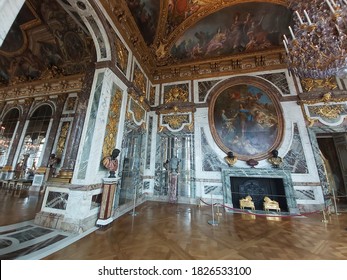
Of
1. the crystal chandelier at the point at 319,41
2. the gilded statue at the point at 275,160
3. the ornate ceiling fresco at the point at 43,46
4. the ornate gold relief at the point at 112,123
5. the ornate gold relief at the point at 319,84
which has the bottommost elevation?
the gilded statue at the point at 275,160

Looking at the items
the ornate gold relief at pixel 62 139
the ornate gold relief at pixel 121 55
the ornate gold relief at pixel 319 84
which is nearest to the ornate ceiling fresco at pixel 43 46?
the ornate gold relief at pixel 121 55

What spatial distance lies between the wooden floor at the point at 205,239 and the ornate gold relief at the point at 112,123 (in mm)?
2146

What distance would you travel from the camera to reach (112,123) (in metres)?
4.68

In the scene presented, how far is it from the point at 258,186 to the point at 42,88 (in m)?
14.3

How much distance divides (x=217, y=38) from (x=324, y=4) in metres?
4.35

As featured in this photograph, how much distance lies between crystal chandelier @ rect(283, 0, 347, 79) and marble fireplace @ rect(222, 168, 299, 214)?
3.86 meters

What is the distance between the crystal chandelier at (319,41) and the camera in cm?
372

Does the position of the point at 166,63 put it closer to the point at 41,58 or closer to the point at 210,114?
the point at 210,114

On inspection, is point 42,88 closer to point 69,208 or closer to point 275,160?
point 69,208

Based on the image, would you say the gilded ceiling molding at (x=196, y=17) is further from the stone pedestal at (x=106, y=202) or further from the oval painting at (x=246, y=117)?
the stone pedestal at (x=106, y=202)

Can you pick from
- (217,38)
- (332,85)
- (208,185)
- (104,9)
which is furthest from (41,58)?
(332,85)

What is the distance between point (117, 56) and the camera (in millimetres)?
5031

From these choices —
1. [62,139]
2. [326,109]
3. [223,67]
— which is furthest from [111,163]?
[326,109]

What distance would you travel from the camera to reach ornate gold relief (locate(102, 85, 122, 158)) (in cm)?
437
